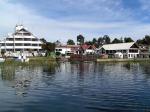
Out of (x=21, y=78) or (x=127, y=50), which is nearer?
(x=21, y=78)

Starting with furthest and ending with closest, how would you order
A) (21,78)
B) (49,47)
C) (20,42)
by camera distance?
1. (20,42)
2. (49,47)
3. (21,78)

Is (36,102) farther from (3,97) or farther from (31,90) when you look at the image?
(31,90)

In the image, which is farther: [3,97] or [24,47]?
[24,47]

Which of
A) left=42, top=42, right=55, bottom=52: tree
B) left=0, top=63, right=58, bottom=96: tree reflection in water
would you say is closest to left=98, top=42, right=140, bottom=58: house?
left=42, top=42, right=55, bottom=52: tree

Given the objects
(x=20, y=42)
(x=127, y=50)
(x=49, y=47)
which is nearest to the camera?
(x=49, y=47)

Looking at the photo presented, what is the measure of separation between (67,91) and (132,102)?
32.7 feet

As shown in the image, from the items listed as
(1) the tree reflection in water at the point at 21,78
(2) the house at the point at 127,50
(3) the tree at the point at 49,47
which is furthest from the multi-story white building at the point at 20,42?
(1) the tree reflection in water at the point at 21,78

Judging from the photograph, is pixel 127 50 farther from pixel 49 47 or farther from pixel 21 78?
pixel 21 78

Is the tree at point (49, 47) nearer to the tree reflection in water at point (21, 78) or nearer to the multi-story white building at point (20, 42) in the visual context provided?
the multi-story white building at point (20, 42)

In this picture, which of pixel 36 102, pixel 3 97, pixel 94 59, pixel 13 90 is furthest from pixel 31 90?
pixel 94 59

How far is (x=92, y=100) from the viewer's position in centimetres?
3297

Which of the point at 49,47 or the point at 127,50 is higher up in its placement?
the point at 49,47

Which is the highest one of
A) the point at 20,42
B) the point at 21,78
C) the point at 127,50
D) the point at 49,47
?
the point at 20,42

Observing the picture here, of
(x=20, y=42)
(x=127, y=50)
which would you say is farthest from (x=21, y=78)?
(x=127, y=50)
